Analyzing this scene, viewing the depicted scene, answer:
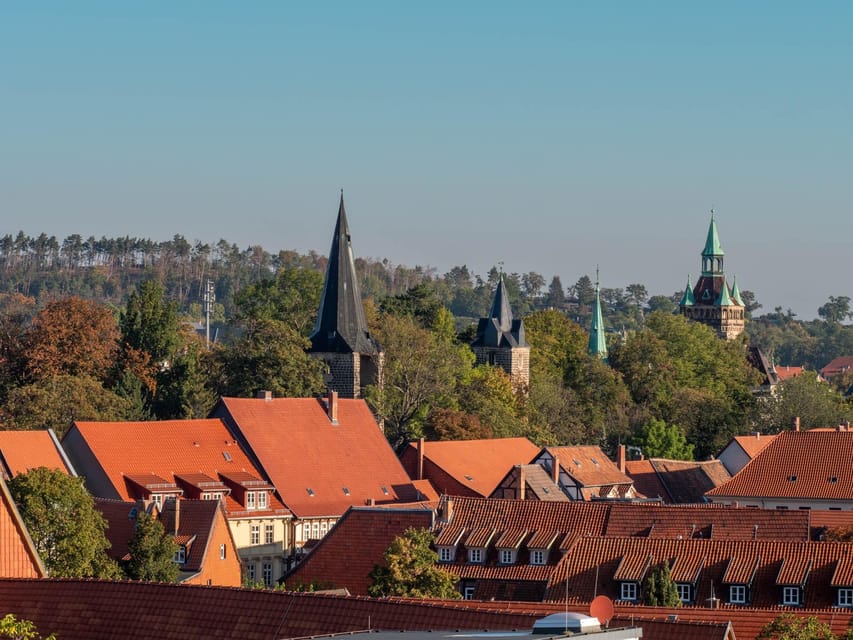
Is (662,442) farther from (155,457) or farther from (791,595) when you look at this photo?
(791,595)

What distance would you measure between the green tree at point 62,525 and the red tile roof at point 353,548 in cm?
510

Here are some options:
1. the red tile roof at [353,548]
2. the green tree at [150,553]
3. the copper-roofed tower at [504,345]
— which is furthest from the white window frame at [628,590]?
the copper-roofed tower at [504,345]

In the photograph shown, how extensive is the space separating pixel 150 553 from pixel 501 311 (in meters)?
73.3

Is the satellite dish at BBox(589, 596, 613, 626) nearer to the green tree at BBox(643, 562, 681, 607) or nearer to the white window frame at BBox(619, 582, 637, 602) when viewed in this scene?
the green tree at BBox(643, 562, 681, 607)

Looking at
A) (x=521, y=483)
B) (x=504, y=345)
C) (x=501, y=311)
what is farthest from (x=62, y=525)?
(x=501, y=311)

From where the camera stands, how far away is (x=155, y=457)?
66875 millimetres

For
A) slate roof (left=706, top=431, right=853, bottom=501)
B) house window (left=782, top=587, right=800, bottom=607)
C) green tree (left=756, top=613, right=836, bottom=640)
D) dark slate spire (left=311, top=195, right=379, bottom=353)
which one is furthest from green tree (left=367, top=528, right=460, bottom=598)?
dark slate spire (left=311, top=195, right=379, bottom=353)

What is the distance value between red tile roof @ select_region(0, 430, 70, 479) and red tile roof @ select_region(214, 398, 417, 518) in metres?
9.36

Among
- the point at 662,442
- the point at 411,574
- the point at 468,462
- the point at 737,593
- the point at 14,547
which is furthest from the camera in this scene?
the point at 662,442

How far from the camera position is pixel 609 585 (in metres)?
46.9

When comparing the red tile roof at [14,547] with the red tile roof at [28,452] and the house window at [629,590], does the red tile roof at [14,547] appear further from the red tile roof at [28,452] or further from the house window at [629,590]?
the red tile roof at [28,452]

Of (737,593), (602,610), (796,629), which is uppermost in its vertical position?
(602,610)

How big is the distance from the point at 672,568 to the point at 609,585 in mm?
1529

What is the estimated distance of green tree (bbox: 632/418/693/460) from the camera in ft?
318
